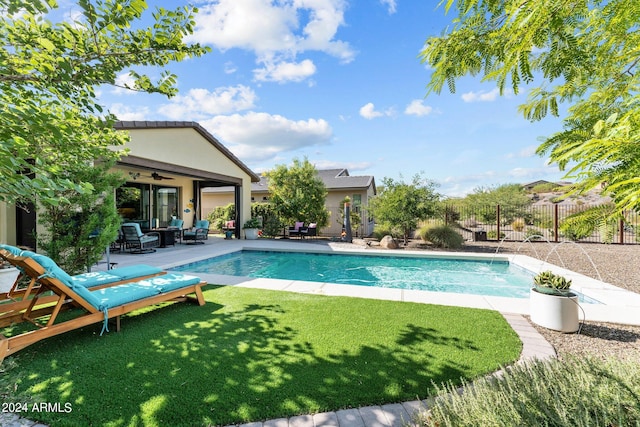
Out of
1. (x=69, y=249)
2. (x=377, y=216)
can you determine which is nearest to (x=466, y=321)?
(x=69, y=249)

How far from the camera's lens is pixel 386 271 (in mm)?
9906

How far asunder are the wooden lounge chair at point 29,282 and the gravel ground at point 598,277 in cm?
569

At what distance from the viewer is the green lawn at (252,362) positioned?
2463 millimetres

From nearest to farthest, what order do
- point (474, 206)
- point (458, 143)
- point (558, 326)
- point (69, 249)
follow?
point (558, 326) < point (69, 249) < point (458, 143) < point (474, 206)

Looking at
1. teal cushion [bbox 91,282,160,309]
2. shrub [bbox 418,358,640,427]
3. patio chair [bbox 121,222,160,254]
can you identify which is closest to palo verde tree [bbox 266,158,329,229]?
patio chair [bbox 121,222,160,254]

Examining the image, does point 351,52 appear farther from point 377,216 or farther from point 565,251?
point 565,251

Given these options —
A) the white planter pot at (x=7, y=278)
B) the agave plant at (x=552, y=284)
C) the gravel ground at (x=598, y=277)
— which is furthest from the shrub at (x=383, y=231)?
the white planter pot at (x=7, y=278)

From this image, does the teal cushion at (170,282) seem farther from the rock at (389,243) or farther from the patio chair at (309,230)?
the patio chair at (309,230)

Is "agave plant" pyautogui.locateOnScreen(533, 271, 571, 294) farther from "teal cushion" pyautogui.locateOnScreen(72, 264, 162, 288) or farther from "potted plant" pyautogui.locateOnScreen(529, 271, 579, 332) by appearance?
"teal cushion" pyautogui.locateOnScreen(72, 264, 162, 288)

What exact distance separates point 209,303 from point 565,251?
13.1 m

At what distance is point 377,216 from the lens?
13688 mm

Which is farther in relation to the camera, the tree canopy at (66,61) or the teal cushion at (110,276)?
the teal cushion at (110,276)

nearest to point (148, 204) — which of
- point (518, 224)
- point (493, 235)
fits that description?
point (493, 235)

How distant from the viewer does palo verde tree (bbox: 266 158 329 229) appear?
52.9ft
